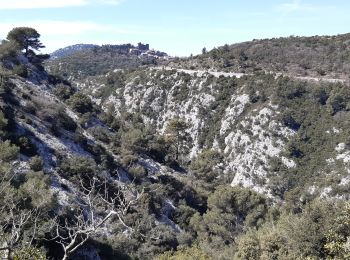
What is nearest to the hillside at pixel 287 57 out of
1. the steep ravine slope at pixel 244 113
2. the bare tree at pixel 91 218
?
the steep ravine slope at pixel 244 113

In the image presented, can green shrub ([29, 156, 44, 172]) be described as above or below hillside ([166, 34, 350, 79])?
below

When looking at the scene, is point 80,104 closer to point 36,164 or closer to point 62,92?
point 62,92

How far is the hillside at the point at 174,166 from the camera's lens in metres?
26.4

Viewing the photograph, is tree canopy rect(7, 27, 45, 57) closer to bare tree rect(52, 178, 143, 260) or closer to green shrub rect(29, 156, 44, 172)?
green shrub rect(29, 156, 44, 172)

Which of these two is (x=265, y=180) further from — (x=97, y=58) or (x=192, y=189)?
(x=97, y=58)

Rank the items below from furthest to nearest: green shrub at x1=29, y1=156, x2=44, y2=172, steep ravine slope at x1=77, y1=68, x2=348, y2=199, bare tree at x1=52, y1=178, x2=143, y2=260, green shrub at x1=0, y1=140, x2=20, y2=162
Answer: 1. steep ravine slope at x1=77, y1=68, x2=348, y2=199
2. green shrub at x1=29, y1=156, x2=44, y2=172
3. green shrub at x1=0, y1=140, x2=20, y2=162
4. bare tree at x1=52, y1=178, x2=143, y2=260

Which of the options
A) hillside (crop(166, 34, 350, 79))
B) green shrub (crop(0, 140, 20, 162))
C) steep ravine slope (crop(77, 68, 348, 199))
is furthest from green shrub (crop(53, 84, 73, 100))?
hillside (crop(166, 34, 350, 79))

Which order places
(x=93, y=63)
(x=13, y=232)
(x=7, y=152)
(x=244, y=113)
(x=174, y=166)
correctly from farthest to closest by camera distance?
(x=93, y=63) < (x=244, y=113) < (x=174, y=166) < (x=7, y=152) < (x=13, y=232)

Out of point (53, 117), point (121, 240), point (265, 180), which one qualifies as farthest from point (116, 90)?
point (121, 240)

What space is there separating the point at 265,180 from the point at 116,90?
54964 millimetres

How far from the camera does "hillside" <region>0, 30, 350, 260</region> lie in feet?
86.7

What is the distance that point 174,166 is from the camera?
63.3 meters

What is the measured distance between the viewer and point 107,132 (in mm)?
60625

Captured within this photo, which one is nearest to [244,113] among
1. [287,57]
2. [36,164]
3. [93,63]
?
[287,57]
